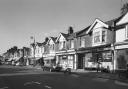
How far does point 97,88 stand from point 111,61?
17230 millimetres

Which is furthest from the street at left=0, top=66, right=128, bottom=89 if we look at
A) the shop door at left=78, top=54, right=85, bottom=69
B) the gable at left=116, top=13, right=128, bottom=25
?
the shop door at left=78, top=54, right=85, bottom=69

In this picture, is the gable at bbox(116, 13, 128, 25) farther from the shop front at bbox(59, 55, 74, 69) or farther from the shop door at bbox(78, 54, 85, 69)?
the shop front at bbox(59, 55, 74, 69)

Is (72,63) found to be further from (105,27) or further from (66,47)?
(105,27)

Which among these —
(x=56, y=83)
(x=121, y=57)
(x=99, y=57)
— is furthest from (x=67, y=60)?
(x=56, y=83)

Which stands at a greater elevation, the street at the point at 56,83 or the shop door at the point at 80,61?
the shop door at the point at 80,61

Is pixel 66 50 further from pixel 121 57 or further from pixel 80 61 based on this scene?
pixel 121 57

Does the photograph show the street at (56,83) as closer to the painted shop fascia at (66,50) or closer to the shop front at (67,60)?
the painted shop fascia at (66,50)

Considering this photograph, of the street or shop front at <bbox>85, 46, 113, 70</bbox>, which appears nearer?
the street

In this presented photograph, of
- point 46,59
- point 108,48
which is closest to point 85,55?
point 108,48

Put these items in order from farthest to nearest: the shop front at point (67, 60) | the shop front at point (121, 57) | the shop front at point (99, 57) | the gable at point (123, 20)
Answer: the shop front at point (67, 60), the shop front at point (99, 57), the gable at point (123, 20), the shop front at point (121, 57)

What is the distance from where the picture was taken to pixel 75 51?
130 feet

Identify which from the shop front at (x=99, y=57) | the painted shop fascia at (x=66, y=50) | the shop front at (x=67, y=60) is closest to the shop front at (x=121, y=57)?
the shop front at (x=99, y=57)

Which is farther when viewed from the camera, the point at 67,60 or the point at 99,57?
the point at 67,60

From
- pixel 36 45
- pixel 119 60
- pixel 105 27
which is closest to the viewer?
pixel 119 60
